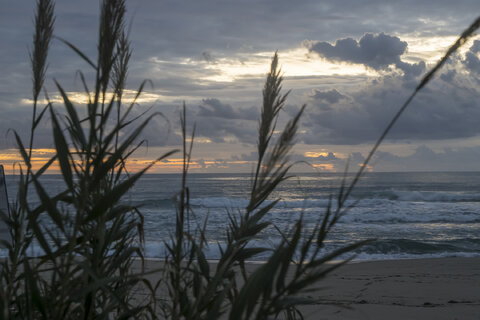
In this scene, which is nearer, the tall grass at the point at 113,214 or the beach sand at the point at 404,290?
the tall grass at the point at 113,214

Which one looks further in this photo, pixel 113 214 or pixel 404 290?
pixel 404 290

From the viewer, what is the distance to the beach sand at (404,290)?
456cm

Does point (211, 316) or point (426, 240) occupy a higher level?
point (211, 316)

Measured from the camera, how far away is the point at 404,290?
20.1 feet

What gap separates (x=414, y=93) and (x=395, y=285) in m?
6.25

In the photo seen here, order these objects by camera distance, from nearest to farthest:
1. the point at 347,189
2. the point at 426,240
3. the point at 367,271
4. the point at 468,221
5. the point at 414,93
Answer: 1. the point at 414,93
2. the point at 347,189
3. the point at 367,271
4. the point at 426,240
5. the point at 468,221

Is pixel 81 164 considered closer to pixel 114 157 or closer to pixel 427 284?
pixel 114 157

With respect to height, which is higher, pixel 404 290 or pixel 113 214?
pixel 113 214

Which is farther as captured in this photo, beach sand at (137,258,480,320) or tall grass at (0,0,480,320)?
beach sand at (137,258,480,320)

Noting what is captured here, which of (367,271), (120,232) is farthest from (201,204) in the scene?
(120,232)

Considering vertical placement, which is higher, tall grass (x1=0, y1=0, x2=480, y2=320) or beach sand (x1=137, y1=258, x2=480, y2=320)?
tall grass (x1=0, y1=0, x2=480, y2=320)

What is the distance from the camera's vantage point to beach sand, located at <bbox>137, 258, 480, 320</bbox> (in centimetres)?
456

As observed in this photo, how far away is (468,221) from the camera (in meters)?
17.9

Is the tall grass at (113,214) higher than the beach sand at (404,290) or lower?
higher
